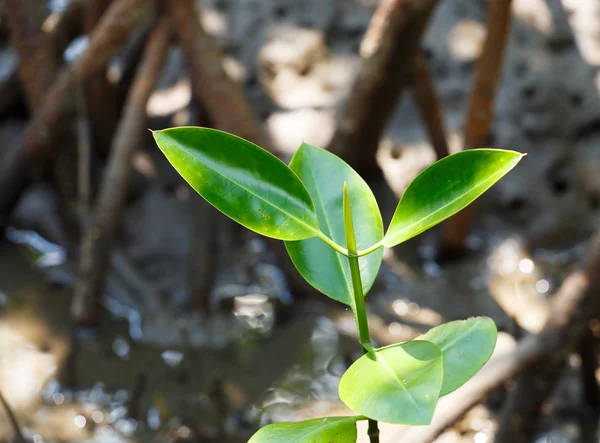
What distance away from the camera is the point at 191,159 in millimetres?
660

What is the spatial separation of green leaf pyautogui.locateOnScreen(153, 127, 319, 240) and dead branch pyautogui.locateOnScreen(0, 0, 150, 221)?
2114mm

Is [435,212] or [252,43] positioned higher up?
[435,212]

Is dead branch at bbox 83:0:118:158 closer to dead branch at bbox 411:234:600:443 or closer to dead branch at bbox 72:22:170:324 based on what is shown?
dead branch at bbox 72:22:170:324

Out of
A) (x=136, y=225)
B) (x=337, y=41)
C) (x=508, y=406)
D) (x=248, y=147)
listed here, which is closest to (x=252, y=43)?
(x=337, y=41)

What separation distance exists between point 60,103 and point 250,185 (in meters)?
2.42

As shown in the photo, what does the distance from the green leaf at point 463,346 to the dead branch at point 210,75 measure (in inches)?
76.8

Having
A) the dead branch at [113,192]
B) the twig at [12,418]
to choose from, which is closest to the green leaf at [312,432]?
the twig at [12,418]

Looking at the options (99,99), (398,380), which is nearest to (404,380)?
(398,380)

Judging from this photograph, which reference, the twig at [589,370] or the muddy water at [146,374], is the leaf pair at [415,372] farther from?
the muddy water at [146,374]

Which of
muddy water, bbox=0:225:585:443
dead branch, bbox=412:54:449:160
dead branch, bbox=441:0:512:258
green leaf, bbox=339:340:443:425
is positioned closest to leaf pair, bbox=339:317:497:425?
green leaf, bbox=339:340:443:425

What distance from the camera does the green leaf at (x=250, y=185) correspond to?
66 cm

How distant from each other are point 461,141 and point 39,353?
5.81ft

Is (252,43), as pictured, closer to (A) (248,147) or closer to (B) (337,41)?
(B) (337,41)

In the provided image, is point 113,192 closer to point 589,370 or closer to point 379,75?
point 379,75
